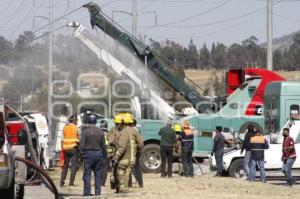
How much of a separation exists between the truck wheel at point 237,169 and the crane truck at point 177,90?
3804 mm

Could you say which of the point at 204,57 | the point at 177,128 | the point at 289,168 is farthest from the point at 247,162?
the point at 204,57

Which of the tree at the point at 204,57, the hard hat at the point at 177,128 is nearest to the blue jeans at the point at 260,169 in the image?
the hard hat at the point at 177,128

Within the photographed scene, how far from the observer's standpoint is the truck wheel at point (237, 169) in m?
24.6

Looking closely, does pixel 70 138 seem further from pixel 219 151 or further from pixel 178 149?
pixel 178 149

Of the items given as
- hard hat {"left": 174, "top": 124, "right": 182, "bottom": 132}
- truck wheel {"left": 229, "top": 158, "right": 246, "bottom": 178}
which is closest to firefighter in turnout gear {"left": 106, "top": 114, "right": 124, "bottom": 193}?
truck wheel {"left": 229, "top": 158, "right": 246, "bottom": 178}

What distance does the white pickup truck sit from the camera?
23.5m

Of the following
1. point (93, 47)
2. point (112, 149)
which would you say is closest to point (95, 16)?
point (93, 47)

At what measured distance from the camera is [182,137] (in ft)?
82.7

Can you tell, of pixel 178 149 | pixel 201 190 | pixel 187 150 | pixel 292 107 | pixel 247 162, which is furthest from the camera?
pixel 178 149

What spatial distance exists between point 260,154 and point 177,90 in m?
12.3

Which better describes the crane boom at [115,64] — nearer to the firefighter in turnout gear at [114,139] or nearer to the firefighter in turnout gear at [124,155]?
the firefighter in turnout gear at [114,139]

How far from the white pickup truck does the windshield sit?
1162 millimetres

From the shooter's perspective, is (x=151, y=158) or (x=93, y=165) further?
(x=151, y=158)

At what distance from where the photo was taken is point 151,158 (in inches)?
1102
